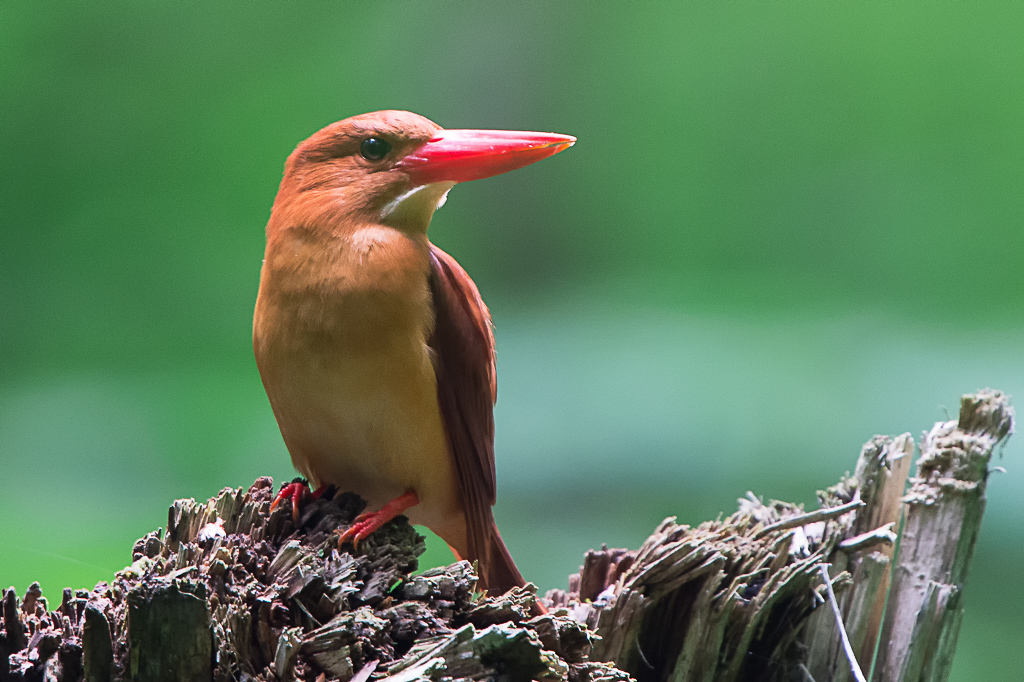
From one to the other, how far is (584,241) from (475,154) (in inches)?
106

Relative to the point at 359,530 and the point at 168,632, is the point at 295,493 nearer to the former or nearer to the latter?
the point at 359,530

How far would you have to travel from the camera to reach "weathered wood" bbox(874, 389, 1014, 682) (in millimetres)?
1795

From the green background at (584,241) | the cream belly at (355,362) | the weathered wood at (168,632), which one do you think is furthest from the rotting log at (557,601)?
the green background at (584,241)

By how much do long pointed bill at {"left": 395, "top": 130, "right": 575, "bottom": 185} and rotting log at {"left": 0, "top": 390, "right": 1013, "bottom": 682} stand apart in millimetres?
676

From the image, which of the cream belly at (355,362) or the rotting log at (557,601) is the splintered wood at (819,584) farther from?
the cream belly at (355,362)

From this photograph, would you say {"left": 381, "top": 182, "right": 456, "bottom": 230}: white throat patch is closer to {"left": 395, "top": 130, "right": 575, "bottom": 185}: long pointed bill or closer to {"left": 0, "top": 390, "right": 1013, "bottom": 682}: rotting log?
{"left": 395, "top": 130, "right": 575, "bottom": 185}: long pointed bill

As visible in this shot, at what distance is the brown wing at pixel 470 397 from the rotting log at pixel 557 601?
189 millimetres

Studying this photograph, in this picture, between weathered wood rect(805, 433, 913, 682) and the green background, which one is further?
the green background

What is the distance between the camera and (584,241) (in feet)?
14.4

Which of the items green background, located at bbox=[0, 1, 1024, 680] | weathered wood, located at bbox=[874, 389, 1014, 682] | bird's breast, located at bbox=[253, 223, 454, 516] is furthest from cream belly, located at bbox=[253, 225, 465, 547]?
green background, located at bbox=[0, 1, 1024, 680]

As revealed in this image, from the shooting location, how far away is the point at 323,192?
1790mm

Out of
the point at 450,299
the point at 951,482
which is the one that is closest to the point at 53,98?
the point at 450,299

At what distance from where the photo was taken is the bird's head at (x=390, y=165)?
1.73 meters

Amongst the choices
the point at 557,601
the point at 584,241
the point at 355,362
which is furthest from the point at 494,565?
the point at 584,241
